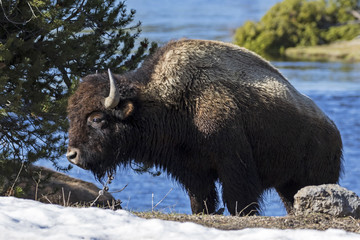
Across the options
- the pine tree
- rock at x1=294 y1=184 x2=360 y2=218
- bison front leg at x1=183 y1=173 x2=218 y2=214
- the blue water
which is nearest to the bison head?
the blue water

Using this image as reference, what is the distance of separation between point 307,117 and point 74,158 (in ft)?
9.42

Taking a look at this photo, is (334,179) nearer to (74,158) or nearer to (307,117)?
(307,117)

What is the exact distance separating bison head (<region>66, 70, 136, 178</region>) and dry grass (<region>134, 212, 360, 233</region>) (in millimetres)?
1795

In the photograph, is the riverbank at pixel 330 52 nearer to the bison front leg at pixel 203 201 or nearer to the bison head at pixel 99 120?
the bison front leg at pixel 203 201

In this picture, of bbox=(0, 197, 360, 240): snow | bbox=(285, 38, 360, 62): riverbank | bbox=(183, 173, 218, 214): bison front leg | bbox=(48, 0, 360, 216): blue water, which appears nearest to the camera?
bbox=(0, 197, 360, 240): snow

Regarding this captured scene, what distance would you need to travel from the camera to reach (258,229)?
597 cm

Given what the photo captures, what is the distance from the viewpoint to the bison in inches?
332

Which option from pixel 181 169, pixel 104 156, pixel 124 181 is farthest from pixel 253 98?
pixel 124 181

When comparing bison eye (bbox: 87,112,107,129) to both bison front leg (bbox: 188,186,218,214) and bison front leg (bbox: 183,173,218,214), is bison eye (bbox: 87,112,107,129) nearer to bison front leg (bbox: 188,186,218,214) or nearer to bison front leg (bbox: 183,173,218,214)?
bison front leg (bbox: 183,173,218,214)

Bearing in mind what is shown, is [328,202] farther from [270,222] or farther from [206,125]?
[206,125]

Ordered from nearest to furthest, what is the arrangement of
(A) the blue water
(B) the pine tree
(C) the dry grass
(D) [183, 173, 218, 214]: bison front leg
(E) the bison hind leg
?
(C) the dry grass < (D) [183, 173, 218, 214]: bison front leg < (E) the bison hind leg < (B) the pine tree < (A) the blue water

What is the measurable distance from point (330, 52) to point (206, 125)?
159 ft

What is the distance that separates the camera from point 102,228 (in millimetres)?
5801

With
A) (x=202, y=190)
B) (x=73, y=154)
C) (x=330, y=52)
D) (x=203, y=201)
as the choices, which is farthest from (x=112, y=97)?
(x=330, y=52)
